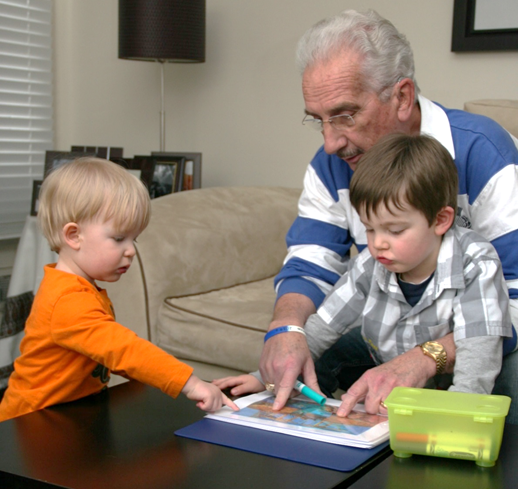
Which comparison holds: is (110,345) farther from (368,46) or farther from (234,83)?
(234,83)

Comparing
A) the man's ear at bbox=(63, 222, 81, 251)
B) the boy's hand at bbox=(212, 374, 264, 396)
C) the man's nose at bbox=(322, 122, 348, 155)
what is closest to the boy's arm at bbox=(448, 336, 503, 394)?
the boy's hand at bbox=(212, 374, 264, 396)

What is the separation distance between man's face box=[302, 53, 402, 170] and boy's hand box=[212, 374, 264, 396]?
1.63 ft

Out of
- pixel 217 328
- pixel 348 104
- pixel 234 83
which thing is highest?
pixel 234 83

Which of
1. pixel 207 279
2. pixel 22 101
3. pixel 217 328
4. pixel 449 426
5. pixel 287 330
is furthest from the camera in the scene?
pixel 22 101

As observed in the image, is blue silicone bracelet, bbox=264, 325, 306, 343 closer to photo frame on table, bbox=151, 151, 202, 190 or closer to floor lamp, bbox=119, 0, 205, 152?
photo frame on table, bbox=151, 151, 202, 190

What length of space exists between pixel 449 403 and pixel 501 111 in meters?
1.29

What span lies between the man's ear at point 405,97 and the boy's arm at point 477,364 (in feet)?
1.79

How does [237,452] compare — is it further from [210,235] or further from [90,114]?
[90,114]

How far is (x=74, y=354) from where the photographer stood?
3.81 ft

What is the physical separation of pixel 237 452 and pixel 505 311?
0.52m

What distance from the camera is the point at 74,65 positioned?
346cm

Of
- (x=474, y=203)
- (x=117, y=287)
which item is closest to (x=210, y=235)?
(x=117, y=287)

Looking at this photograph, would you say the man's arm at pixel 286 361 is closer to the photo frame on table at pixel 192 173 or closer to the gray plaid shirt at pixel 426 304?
the gray plaid shirt at pixel 426 304

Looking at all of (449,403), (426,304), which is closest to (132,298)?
(426,304)
